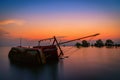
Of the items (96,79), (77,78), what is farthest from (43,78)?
(96,79)

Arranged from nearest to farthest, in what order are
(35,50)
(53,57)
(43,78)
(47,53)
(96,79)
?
1. (96,79)
2. (43,78)
3. (35,50)
4. (47,53)
5. (53,57)

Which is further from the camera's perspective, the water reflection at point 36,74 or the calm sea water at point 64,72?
the water reflection at point 36,74

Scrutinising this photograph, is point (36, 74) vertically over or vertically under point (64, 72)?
over

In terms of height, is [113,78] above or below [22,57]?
below

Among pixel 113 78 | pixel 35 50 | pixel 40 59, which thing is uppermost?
pixel 35 50

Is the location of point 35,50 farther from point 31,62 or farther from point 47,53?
point 47,53

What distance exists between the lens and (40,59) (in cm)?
4228

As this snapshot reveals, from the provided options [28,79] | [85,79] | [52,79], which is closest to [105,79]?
[85,79]

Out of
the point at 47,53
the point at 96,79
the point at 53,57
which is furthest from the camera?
the point at 53,57

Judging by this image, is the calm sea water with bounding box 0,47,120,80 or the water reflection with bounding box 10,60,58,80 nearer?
the calm sea water with bounding box 0,47,120,80

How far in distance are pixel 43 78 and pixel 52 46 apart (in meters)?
25.6

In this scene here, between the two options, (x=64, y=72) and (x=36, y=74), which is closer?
(x=36, y=74)

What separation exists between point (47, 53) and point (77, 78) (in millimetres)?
25431

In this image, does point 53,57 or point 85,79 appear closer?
point 85,79
